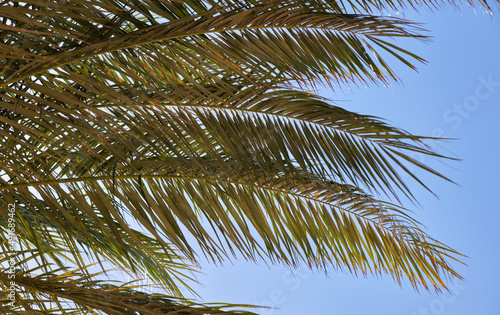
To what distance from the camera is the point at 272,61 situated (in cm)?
137

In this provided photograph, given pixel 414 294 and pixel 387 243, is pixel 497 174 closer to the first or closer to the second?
pixel 414 294

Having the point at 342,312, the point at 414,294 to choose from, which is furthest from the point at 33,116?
the point at 414,294

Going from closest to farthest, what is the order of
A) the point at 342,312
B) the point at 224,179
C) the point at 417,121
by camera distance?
1. the point at 224,179
2. the point at 342,312
3. the point at 417,121

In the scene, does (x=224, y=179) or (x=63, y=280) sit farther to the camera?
(x=224, y=179)

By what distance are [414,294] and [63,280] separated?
9.54m

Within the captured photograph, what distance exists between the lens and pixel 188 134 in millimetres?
1641

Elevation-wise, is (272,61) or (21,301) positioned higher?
(272,61)

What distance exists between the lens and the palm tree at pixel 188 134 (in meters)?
1.21

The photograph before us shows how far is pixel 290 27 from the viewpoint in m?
1.44

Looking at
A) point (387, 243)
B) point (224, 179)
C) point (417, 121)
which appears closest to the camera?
point (224, 179)

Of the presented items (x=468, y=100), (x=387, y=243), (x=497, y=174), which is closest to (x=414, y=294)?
(x=497, y=174)

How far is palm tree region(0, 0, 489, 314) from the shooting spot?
1.21 metres

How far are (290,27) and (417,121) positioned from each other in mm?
9553

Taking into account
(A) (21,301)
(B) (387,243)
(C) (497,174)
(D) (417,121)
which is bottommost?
(A) (21,301)
